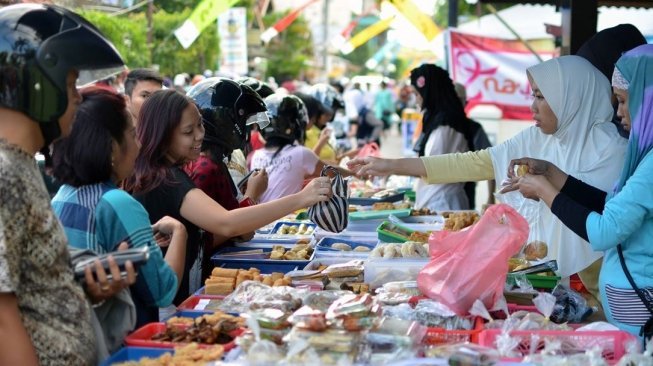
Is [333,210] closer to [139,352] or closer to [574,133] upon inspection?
[574,133]

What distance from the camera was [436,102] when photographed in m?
7.67

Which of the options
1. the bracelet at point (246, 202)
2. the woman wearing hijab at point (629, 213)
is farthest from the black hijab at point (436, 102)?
the woman wearing hijab at point (629, 213)

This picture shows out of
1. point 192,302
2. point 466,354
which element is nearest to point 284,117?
point 192,302

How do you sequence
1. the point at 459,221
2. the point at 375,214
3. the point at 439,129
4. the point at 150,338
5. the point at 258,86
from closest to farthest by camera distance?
the point at 150,338 → the point at 459,221 → the point at 375,214 → the point at 258,86 → the point at 439,129

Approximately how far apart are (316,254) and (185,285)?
3.02 feet

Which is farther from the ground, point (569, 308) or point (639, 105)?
point (639, 105)

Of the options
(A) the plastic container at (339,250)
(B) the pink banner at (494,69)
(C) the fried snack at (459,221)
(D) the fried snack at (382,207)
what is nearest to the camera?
(A) the plastic container at (339,250)

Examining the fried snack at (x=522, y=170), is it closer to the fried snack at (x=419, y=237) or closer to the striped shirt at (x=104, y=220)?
the fried snack at (x=419, y=237)

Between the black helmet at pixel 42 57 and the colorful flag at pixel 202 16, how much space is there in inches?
276

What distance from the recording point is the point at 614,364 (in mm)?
2783

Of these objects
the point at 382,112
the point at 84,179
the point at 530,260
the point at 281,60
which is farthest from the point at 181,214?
the point at 281,60

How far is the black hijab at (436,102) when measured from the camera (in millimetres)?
7559

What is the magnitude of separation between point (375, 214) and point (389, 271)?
2.19 meters

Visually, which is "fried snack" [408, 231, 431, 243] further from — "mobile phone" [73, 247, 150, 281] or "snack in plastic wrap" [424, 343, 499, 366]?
"mobile phone" [73, 247, 150, 281]
